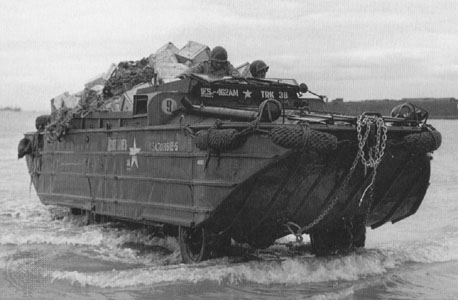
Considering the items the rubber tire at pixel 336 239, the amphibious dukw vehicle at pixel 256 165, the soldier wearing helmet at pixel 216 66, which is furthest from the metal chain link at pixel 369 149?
the soldier wearing helmet at pixel 216 66

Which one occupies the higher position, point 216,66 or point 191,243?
point 216,66

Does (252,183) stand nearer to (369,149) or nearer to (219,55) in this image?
(369,149)

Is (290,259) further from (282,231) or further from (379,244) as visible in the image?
(379,244)

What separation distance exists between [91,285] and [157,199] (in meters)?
1.51

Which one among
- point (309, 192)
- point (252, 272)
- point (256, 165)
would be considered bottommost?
point (252, 272)

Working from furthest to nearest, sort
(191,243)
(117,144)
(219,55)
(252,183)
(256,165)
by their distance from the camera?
Answer: (117,144), (219,55), (191,243), (252,183), (256,165)

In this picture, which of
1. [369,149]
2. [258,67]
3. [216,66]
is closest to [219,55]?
[216,66]

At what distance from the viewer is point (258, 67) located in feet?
32.6

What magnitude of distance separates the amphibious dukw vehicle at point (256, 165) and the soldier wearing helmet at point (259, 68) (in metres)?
0.89

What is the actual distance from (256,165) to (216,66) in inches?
112

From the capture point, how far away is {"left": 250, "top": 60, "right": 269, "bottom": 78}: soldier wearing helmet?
392 inches

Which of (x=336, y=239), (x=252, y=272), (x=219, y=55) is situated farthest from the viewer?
(x=219, y=55)

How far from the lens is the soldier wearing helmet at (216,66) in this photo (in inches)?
367

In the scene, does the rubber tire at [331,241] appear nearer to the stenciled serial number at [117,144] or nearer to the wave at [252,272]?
the wave at [252,272]
